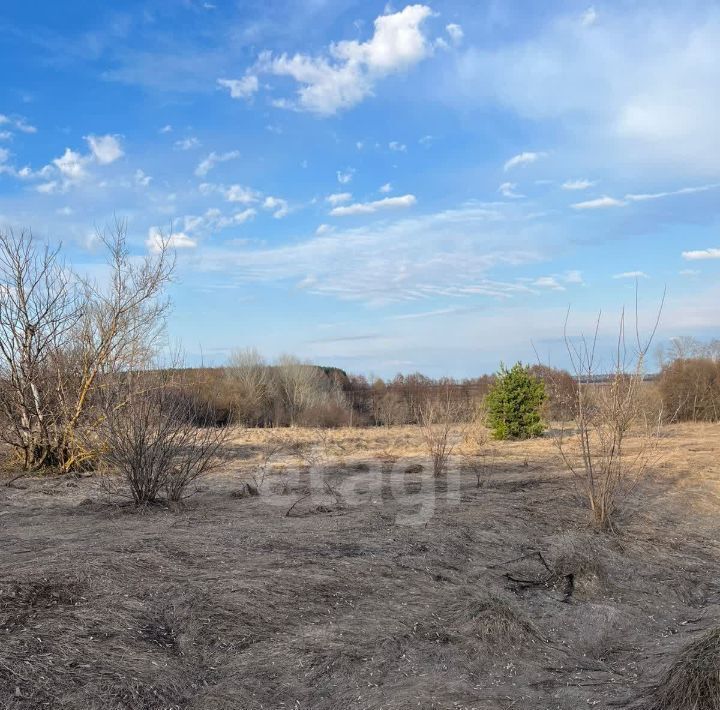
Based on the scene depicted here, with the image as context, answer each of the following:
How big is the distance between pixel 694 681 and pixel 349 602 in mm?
2286

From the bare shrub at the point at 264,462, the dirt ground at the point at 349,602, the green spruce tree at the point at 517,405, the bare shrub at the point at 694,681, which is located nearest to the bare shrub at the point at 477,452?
the green spruce tree at the point at 517,405

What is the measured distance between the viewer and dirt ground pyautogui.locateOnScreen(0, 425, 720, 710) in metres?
3.65

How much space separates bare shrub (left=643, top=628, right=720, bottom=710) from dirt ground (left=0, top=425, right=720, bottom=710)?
250mm

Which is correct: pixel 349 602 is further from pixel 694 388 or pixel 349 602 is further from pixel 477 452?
pixel 694 388

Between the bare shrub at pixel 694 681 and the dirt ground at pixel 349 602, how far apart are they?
0.25 m

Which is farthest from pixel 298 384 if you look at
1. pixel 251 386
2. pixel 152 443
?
pixel 152 443

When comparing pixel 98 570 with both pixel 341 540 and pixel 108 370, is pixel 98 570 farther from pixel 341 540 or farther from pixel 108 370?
pixel 108 370

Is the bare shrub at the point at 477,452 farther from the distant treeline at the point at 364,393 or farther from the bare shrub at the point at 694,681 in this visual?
the bare shrub at the point at 694,681

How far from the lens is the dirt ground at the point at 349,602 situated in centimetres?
365

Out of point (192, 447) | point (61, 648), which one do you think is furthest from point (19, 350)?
point (61, 648)

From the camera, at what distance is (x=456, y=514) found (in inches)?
297

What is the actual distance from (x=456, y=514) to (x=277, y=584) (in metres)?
3.08

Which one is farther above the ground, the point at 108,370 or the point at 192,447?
the point at 108,370

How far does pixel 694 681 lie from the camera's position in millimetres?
3154
